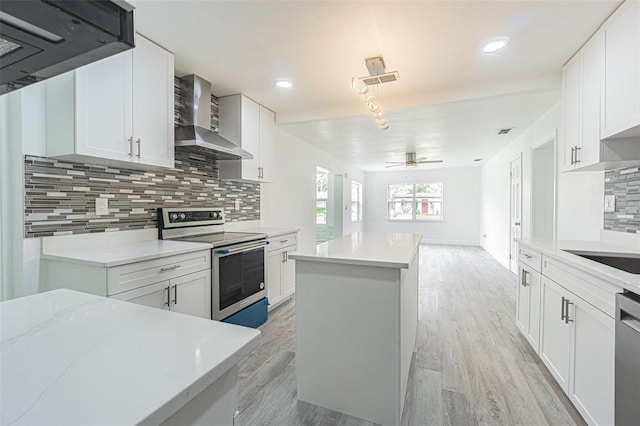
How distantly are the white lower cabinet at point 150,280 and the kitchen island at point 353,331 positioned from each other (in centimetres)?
89

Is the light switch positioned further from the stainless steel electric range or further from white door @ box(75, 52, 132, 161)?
white door @ box(75, 52, 132, 161)

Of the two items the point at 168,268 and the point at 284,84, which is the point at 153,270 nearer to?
the point at 168,268

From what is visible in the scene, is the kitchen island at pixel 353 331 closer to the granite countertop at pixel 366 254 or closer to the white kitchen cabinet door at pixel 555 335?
the granite countertop at pixel 366 254

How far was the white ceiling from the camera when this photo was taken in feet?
6.04

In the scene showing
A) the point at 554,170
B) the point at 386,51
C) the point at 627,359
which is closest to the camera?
the point at 627,359

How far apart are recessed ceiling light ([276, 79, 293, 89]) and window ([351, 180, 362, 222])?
17.2 ft

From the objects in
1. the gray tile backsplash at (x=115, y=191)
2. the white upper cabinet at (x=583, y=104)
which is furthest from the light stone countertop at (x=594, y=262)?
the gray tile backsplash at (x=115, y=191)

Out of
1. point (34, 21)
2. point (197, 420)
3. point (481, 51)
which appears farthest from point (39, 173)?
point (481, 51)

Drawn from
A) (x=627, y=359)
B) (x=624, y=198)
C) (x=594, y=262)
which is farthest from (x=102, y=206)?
(x=624, y=198)

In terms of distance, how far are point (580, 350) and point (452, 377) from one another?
0.80 meters

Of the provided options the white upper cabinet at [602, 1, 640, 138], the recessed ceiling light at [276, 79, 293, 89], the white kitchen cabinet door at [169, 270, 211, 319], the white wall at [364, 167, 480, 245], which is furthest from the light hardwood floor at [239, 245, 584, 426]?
the white wall at [364, 167, 480, 245]

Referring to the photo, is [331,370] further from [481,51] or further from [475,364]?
[481,51]

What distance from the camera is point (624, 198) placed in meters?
2.21

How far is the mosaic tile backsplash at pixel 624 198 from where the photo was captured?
6.82ft
